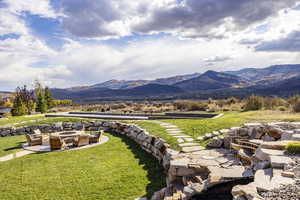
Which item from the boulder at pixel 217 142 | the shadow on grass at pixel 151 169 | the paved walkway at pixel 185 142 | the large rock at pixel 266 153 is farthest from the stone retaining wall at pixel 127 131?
the large rock at pixel 266 153

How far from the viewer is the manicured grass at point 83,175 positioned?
487 centimetres

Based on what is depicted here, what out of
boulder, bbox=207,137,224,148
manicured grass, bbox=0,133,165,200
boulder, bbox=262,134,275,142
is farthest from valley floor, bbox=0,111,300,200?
boulder, bbox=262,134,275,142

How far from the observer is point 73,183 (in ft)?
17.6

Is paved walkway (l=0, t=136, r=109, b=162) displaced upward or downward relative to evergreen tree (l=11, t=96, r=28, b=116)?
downward

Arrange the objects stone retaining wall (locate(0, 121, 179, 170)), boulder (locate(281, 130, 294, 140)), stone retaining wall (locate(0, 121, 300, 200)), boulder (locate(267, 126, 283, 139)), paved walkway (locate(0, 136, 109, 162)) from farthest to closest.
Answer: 1. paved walkway (locate(0, 136, 109, 162))
2. stone retaining wall (locate(0, 121, 179, 170))
3. boulder (locate(267, 126, 283, 139))
4. boulder (locate(281, 130, 294, 140))
5. stone retaining wall (locate(0, 121, 300, 200))

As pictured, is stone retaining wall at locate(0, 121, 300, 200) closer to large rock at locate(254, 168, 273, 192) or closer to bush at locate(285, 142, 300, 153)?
large rock at locate(254, 168, 273, 192)

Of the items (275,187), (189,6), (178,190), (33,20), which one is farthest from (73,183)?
(33,20)

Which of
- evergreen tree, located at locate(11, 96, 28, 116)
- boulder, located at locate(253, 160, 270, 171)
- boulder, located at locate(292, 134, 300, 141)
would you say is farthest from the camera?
evergreen tree, located at locate(11, 96, 28, 116)

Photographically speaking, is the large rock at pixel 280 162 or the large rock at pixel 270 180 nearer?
the large rock at pixel 270 180

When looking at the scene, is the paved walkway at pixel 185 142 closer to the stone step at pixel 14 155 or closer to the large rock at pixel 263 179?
the large rock at pixel 263 179

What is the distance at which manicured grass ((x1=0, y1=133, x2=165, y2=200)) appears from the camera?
4867mm

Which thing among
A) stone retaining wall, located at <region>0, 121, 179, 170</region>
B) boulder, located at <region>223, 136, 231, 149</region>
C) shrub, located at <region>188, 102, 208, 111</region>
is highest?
shrub, located at <region>188, 102, 208, 111</region>

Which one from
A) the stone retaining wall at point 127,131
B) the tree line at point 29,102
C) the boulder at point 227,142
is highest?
the tree line at point 29,102

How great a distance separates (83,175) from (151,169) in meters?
1.83
